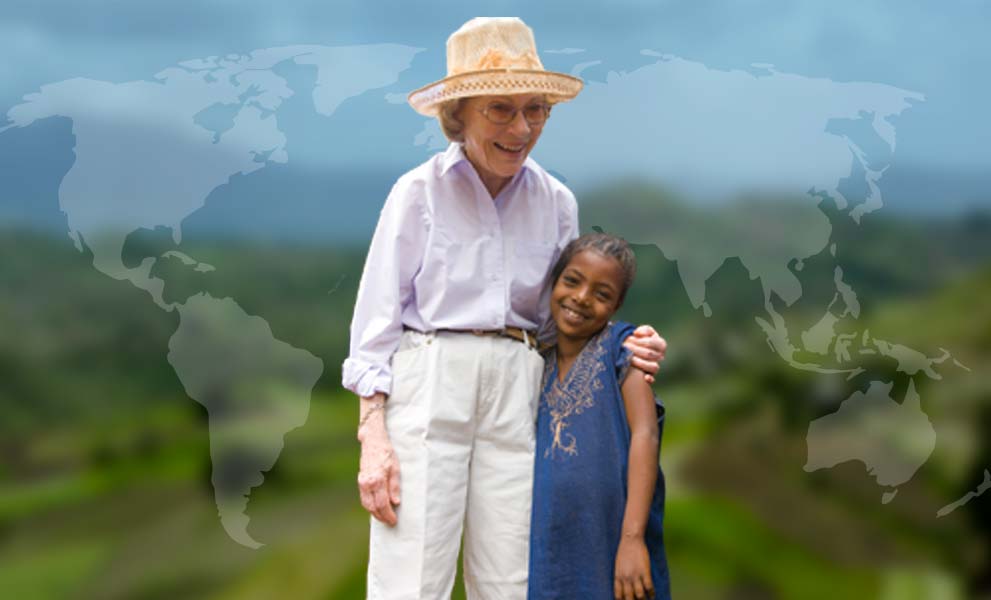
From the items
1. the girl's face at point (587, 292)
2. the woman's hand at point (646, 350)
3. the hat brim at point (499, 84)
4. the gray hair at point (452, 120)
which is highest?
the hat brim at point (499, 84)

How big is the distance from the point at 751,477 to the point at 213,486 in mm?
1925

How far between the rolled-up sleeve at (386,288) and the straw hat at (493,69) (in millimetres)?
209

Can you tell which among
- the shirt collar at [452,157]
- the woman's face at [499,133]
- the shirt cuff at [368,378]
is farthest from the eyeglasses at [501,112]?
the shirt cuff at [368,378]

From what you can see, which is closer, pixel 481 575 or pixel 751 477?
pixel 481 575

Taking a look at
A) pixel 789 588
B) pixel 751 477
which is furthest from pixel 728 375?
pixel 789 588

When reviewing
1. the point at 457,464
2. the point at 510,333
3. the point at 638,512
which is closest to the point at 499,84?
the point at 510,333

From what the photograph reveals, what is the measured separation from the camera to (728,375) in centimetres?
376

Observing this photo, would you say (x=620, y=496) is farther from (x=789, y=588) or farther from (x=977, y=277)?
(x=977, y=277)

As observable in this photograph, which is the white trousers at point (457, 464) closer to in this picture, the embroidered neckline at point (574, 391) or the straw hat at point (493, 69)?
the embroidered neckline at point (574, 391)

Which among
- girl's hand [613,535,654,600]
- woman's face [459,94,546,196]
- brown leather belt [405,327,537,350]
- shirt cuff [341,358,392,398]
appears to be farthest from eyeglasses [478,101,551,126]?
girl's hand [613,535,654,600]

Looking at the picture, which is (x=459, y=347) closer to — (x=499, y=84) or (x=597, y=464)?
(x=597, y=464)

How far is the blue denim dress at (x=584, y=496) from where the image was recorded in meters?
2.03

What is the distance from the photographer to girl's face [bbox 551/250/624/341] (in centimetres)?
205

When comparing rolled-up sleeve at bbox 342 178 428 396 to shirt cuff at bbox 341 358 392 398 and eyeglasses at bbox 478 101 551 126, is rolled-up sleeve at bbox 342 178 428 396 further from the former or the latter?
eyeglasses at bbox 478 101 551 126
